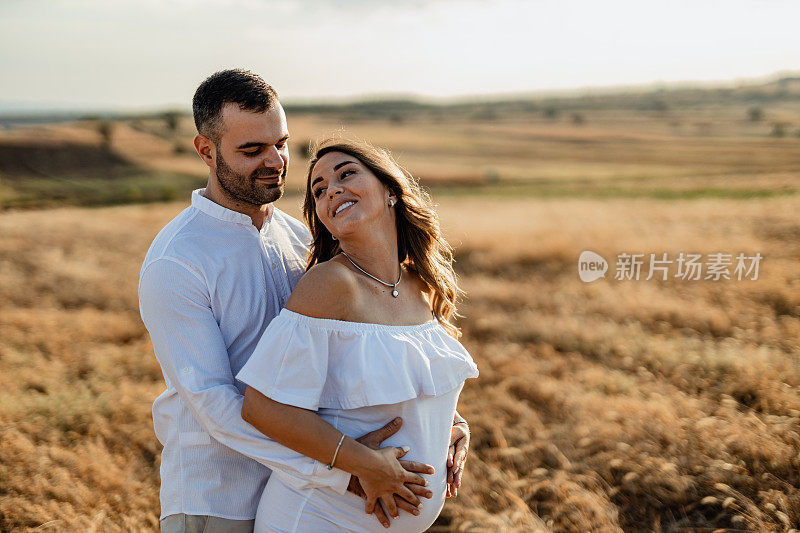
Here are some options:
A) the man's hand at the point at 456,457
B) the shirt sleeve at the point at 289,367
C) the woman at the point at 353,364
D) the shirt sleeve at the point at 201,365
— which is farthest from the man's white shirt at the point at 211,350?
the man's hand at the point at 456,457

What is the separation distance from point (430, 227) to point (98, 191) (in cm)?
5109

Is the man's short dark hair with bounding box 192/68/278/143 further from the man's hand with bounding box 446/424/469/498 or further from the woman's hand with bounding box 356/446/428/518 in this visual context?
the man's hand with bounding box 446/424/469/498

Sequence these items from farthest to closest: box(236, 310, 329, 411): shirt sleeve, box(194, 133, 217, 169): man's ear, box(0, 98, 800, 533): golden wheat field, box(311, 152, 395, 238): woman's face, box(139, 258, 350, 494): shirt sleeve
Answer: box(0, 98, 800, 533): golden wheat field, box(194, 133, 217, 169): man's ear, box(311, 152, 395, 238): woman's face, box(139, 258, 350, 494): shirt sleeve, box(236, 310, 329, 411): shirt sleeve

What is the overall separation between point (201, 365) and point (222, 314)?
0.90 ft

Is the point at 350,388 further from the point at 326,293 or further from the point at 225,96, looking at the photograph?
the point at 225,96

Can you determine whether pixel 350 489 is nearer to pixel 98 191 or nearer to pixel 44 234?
pixel 44 234

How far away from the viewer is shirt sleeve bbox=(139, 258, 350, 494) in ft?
7.86

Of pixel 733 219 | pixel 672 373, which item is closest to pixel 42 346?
pixel 672 373

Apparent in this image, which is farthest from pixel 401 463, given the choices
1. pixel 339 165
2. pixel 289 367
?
pixel 339 165

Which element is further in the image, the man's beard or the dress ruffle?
the man's beard

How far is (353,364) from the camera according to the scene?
2391mm

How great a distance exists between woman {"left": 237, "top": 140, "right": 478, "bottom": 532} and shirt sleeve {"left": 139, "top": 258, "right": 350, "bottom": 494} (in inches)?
3.3

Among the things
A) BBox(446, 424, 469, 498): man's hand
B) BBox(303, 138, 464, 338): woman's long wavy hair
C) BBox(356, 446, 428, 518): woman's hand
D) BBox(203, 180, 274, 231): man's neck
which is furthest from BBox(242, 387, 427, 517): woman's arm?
BBox(203, 180, 274, 231): man's neck

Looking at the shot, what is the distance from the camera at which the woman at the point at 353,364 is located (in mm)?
2303
